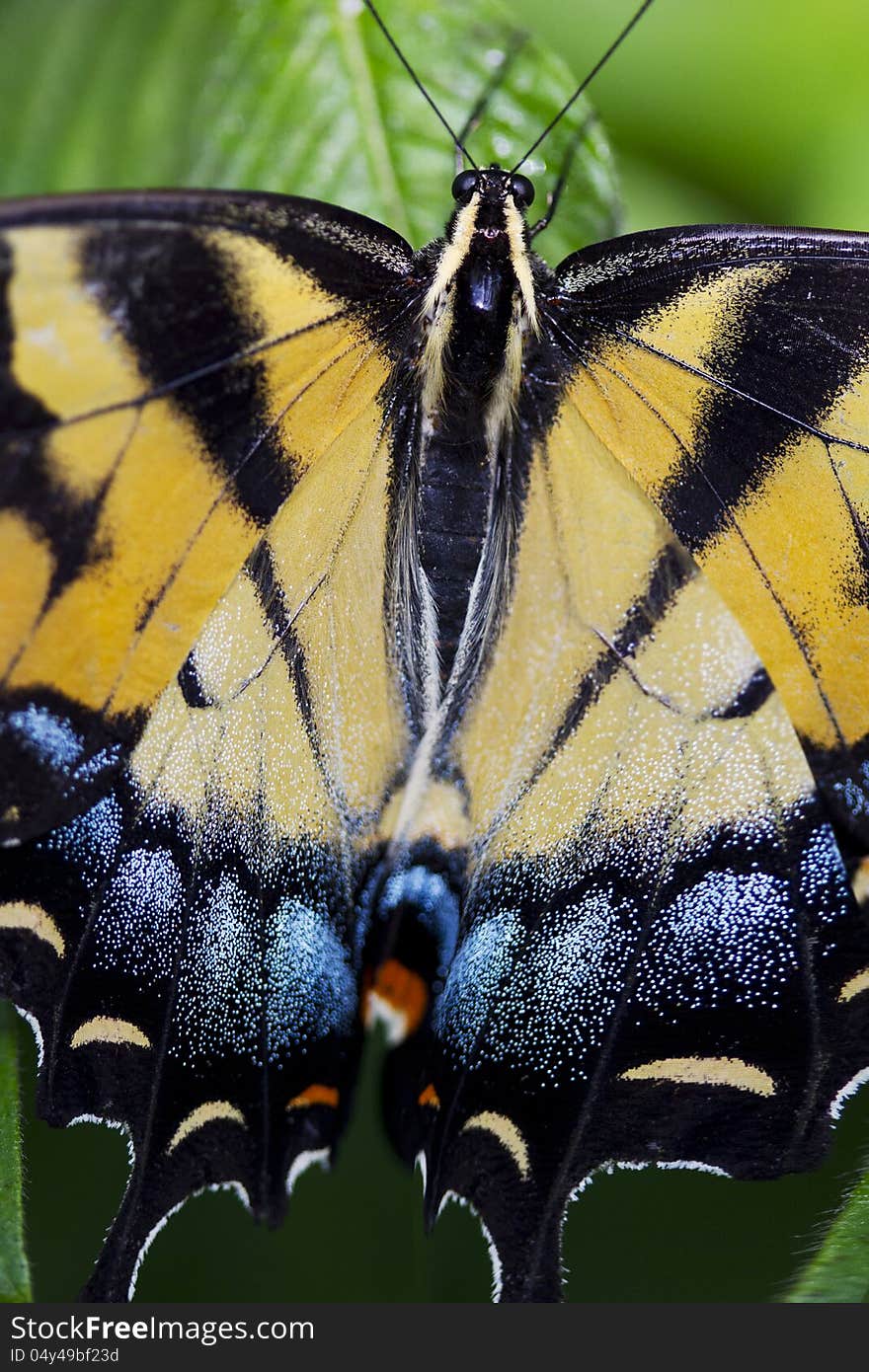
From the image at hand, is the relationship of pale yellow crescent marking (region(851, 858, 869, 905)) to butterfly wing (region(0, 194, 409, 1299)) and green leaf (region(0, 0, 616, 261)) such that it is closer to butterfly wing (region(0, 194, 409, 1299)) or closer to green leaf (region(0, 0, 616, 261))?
butterfly wing (region(0, 194, 409, 1299))

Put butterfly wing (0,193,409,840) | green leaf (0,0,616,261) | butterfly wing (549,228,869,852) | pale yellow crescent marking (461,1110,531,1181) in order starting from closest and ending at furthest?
1. butterfly wing (0,193,409,840)
2. butterfly wing (549,228,869,852)
3. pale yellow crescent marking (461,1110,531,1181)
4. green leaf (0,0,616,261)

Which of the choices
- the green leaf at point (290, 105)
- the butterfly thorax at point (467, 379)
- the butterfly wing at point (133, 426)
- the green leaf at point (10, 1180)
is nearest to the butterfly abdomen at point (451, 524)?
the butterfly thorax at point (467, 379)

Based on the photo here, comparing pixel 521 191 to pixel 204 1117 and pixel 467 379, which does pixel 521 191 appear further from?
pixel 204 1117

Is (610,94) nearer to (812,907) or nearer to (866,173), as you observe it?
(866,173)

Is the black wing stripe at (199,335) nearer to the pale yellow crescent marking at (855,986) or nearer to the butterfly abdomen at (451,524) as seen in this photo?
the butterfly abdomen at (451,524)

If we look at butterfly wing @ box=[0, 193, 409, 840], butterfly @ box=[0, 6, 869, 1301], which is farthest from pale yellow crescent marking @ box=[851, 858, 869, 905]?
butterfly wing @ box=[0, 193, 409, 840]

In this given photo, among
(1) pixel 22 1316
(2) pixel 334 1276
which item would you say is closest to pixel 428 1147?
(1) pixel 22 1316
